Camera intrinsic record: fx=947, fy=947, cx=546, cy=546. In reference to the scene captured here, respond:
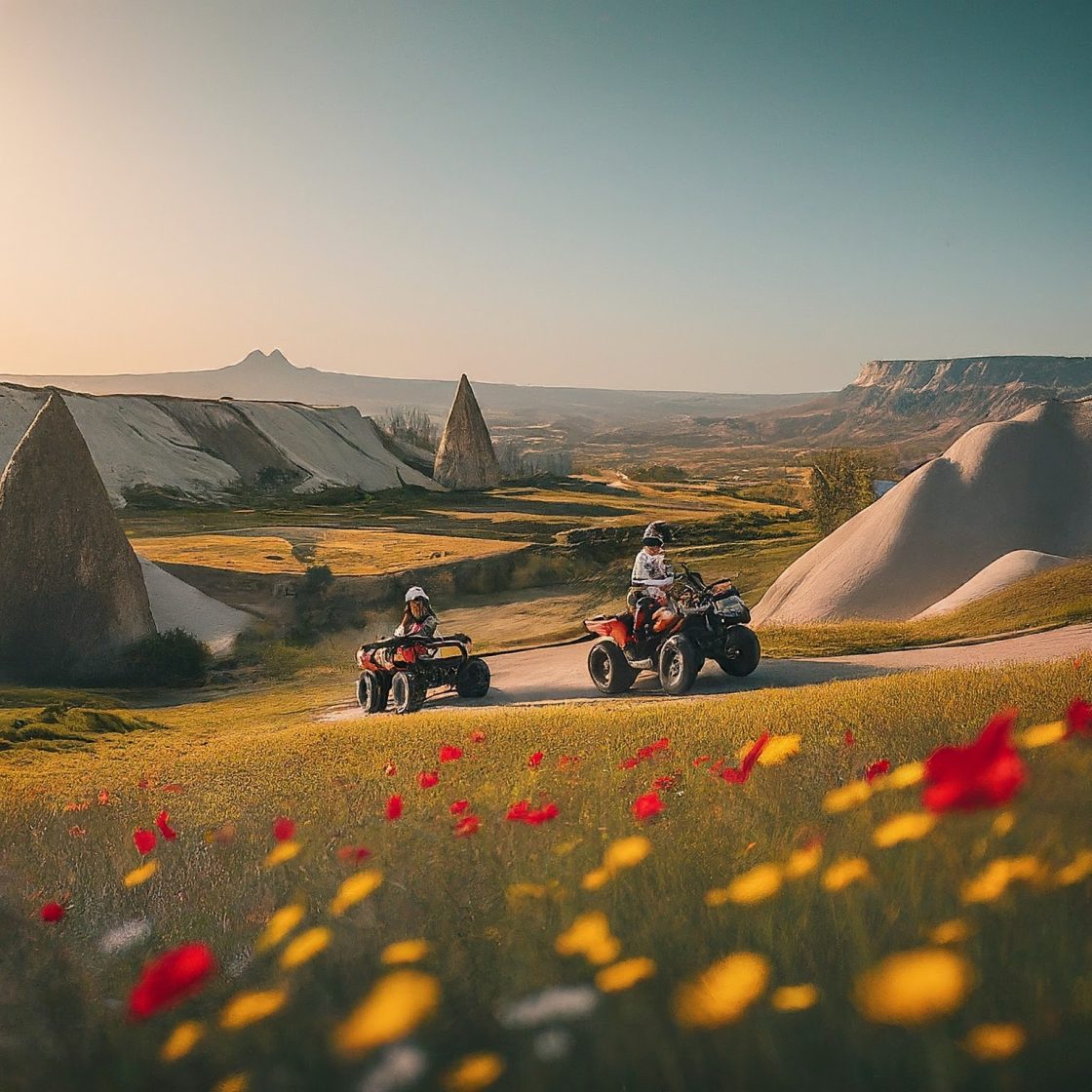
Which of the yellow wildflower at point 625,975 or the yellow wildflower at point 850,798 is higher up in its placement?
the yellow wildflower at point 850,798

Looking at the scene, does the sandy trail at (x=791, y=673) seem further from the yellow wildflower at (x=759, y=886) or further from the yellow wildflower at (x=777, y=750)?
the yellow wildflower at (x=759, y=886)

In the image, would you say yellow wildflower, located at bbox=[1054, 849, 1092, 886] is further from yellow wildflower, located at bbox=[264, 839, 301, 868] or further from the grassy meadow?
yellow wildflower, located at bbox=[264, 839, 301, 868]

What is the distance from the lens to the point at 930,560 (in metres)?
25.7

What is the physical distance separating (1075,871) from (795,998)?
990 millimetres

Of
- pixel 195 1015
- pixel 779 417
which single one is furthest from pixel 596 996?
pixel 779 417

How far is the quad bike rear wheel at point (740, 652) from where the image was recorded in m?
14.5

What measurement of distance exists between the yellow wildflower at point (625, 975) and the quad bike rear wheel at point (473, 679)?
14.1m

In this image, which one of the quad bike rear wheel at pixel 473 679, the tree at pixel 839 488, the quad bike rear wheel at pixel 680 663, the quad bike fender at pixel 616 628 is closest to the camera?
the quad bike rear wheel at pixel 680 663

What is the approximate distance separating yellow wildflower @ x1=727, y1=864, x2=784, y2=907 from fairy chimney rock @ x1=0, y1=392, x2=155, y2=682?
22.9 meters

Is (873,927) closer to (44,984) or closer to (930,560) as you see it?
(44,984)

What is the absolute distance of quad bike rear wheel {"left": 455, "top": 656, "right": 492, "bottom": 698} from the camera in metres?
16.9

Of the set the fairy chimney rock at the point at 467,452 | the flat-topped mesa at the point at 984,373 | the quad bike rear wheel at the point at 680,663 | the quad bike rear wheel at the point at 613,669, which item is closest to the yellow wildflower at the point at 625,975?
the quad bike rear wheel at the point at 680,663

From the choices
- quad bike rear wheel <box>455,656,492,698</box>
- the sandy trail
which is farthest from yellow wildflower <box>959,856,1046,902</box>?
quad bike rear wheel <box>455,656,492,698</box>

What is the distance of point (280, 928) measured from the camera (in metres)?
3.54
